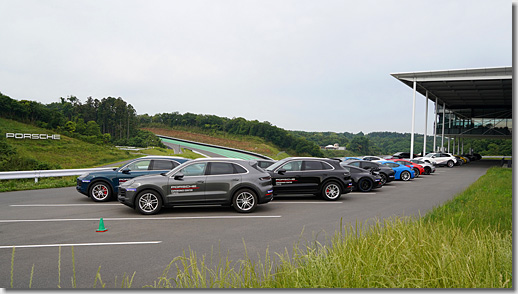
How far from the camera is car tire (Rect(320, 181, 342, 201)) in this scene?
44.5 feet

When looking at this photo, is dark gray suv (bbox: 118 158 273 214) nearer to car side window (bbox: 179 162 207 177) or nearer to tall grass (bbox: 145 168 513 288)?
car side window (bbox: 179 162 207 177)

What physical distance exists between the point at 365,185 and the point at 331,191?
160 inches

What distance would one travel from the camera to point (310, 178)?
1365 centimetres

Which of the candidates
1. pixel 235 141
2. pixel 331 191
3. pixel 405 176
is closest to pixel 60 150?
pixel 235 141

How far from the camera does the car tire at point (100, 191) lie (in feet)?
41.9

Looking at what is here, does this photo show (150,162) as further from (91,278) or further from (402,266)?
(402,266)

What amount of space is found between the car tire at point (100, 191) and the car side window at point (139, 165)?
1.03 metres

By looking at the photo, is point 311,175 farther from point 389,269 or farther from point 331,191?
point 389,269

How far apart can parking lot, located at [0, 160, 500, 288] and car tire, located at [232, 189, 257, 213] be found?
11.0 inches

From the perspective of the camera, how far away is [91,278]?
5.15 m

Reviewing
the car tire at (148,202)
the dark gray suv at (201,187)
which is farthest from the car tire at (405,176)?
the car tire at (148,202)

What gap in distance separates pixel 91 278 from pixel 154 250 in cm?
149

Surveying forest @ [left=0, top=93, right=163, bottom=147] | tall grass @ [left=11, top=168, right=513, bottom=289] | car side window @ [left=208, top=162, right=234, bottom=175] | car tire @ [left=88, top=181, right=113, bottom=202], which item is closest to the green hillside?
forest @ [left=0, top=93, right=163, bottom=147]

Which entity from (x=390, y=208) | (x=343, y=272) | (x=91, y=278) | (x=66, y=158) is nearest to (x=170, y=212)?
(x=91, y=278)
